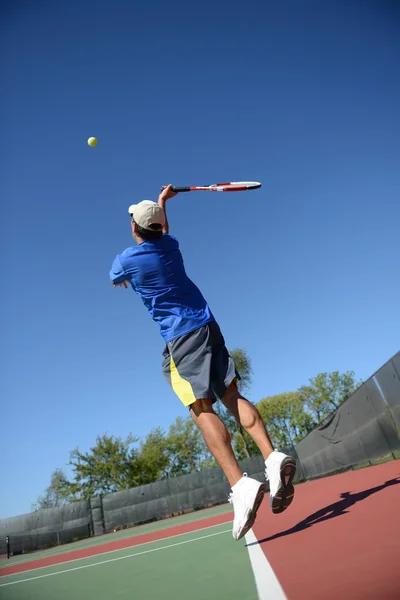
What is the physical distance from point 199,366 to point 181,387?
0.61 ft

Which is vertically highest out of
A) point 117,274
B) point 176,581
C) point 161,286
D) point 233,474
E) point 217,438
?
point 117,274

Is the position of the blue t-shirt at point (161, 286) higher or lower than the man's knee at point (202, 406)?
higher

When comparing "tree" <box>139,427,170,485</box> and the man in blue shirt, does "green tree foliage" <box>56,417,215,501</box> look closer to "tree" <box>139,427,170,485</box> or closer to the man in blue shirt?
"tree" <box>139,427,170,485</box>

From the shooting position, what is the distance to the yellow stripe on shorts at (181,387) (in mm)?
2658

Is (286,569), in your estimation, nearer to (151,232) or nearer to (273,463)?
(273,463)

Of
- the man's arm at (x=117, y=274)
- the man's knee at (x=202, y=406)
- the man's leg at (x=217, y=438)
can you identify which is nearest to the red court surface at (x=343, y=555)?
the man's leg at (x=217, y=438)

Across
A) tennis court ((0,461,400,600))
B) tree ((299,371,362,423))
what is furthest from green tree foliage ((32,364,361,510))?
tennis court ((0,461,400,600))

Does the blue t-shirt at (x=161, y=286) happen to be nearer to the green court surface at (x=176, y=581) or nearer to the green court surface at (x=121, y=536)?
the green court surface at (x=176, y=581)

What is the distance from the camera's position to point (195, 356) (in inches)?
108

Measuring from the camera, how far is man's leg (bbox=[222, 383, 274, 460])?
2.63m

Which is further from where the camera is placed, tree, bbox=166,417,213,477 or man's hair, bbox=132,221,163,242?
tree, bbox=166,417,213,477

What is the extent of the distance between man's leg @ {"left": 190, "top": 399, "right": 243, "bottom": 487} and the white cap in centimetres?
133

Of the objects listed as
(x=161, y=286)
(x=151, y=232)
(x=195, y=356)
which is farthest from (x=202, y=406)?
(x=151, y=232)

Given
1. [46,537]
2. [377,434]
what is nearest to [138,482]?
[46,537]
